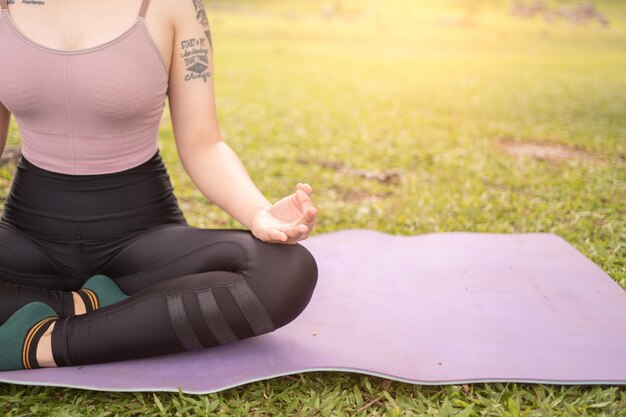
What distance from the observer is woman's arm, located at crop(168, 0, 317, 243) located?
6.15ft

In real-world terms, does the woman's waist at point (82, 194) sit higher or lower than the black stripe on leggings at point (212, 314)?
higher

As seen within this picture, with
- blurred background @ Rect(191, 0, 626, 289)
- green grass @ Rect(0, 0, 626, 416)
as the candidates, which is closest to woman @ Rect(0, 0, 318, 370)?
green grass @ Rect(0, 0, 626, 416)

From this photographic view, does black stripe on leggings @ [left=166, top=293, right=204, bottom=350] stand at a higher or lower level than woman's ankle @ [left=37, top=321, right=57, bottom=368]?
higher

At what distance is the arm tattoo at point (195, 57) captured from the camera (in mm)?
1915

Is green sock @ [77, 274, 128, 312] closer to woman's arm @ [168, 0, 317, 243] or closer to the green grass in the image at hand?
the green grass

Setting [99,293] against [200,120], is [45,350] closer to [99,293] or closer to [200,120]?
[99,293]

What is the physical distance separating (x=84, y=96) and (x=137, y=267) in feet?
1.60

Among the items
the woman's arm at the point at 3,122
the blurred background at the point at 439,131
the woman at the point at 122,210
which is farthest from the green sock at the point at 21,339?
the blurred background at the point at 439,131

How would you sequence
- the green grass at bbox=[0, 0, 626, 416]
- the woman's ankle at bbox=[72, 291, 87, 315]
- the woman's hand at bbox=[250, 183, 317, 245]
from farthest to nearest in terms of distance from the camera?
the woman's ankle at bbox=[72, 291, 87, 315], the green grass at bbox=[0, 0, 626, 416], the woman's hand at bbox=[250, 183, 317, 245]

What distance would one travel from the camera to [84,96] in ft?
5.80

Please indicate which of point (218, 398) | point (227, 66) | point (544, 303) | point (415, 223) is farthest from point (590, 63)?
point (218, 398)

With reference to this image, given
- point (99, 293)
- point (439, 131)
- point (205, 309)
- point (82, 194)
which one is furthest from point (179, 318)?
point (439, 131)

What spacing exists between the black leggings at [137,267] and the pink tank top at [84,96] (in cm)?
6

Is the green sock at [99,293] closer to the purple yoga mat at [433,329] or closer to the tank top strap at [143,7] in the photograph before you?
the purple yoga mat at [433,329]
